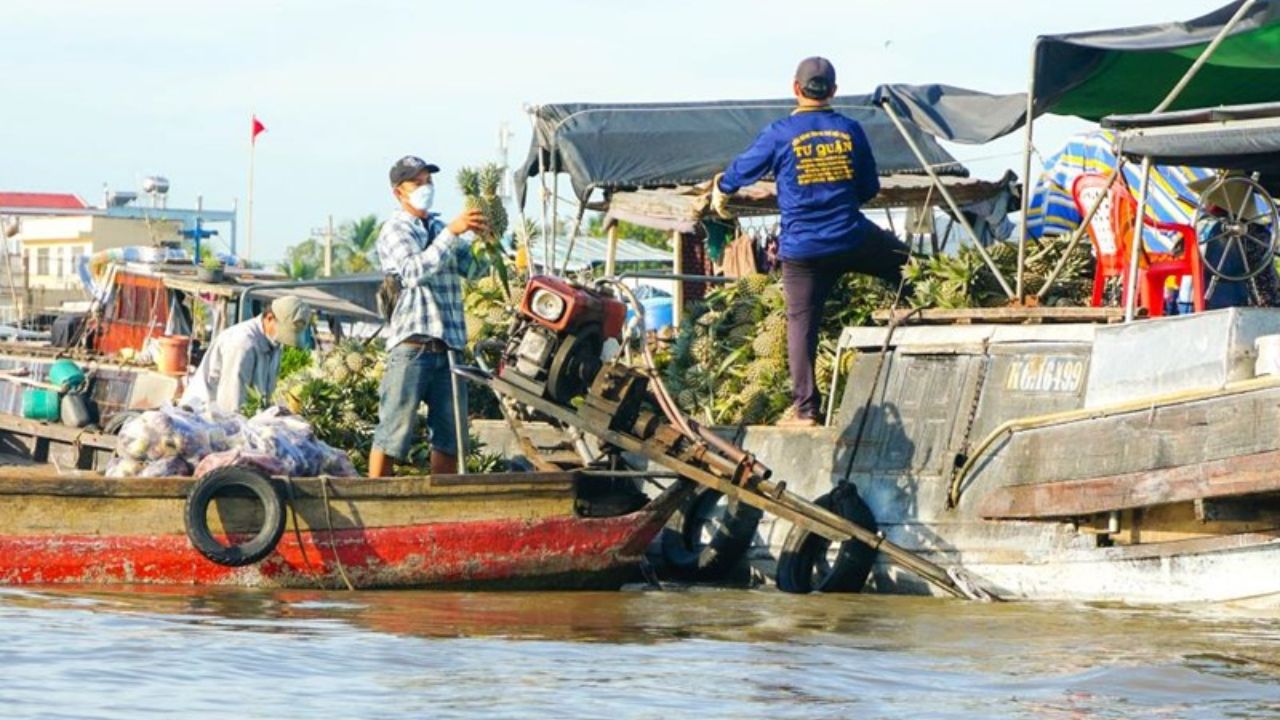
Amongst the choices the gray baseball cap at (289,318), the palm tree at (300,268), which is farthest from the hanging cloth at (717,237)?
the palm tree at (300,268)

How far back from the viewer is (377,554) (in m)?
9.70

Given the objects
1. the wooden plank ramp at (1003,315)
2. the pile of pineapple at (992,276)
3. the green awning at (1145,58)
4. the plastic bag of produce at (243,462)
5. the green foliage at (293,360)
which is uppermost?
the green awning at (1145,58)

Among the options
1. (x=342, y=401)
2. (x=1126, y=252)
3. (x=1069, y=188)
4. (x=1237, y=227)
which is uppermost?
(x=1069, y=188)

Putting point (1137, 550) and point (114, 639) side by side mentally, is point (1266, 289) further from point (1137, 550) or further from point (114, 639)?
point (114, 639)

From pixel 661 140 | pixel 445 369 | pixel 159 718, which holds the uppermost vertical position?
pixel 661 140

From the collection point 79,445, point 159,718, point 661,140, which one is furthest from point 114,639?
point 661,140

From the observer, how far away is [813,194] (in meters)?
10.3

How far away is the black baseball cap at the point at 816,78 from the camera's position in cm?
1040

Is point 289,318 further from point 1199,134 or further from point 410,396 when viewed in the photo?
point 1199,134

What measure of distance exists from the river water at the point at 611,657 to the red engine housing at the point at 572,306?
4.13ft

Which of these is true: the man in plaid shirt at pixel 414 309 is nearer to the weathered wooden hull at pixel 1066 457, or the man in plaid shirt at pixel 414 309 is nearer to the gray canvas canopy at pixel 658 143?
the weathered wooden hull at pixel 1066 457

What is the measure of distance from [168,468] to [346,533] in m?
0.89

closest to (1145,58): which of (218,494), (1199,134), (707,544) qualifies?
(1199,134)

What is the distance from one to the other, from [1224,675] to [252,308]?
13491mm
